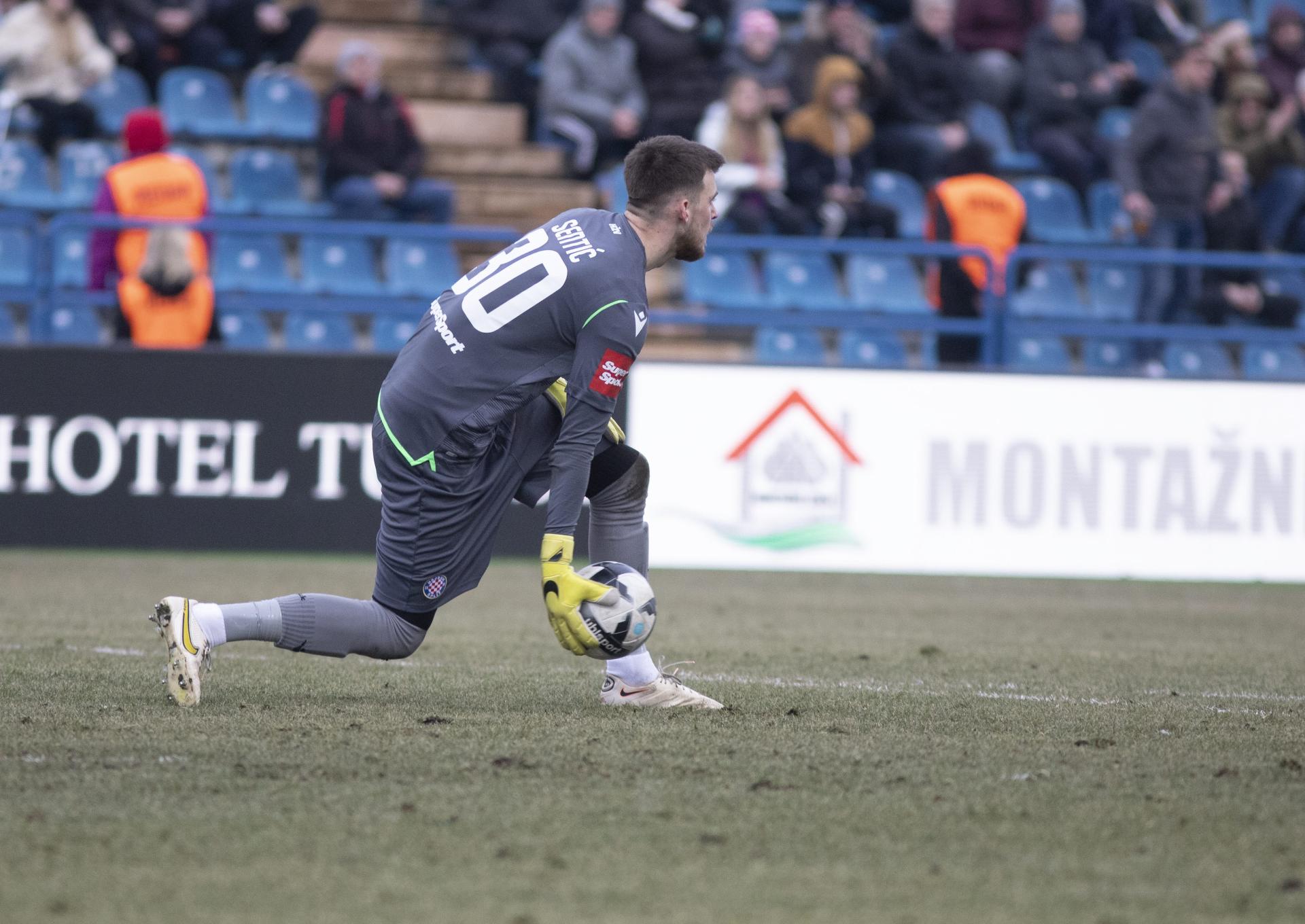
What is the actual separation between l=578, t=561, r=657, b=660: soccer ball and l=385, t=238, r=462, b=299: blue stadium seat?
7.70 meters

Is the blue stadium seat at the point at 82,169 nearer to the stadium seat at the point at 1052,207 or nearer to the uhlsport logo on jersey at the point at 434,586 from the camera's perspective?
the stadium seat at the point at 1052,207

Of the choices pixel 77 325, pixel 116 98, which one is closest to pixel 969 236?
pixel 77 325

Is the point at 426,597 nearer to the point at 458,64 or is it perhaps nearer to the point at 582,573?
the point at 582,573

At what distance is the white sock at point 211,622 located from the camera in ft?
16.2

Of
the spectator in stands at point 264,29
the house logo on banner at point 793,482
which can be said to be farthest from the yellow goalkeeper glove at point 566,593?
the spectator in stands at point 264,29

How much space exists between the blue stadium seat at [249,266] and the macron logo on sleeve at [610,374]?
8169 millimetres

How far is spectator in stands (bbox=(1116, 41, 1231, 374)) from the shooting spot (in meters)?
13.8

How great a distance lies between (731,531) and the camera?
36.6 ft

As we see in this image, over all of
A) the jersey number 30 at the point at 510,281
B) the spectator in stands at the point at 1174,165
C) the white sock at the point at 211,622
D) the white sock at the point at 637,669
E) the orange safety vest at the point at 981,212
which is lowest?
the white sock at the point at 637,669

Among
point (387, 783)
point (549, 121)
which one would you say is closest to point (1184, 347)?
point (549, 121)

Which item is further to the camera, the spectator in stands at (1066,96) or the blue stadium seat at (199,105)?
the spectator in stands at (1066,96)

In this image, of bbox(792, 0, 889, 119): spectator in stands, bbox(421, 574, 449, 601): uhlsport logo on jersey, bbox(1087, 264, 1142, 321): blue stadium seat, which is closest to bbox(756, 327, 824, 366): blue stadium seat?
bbox(1087, 264, 1142, 321): blue stadium seat

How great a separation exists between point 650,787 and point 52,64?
35.0 ft

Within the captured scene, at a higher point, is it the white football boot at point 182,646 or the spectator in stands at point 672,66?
the spectator in stands at point 672,66
